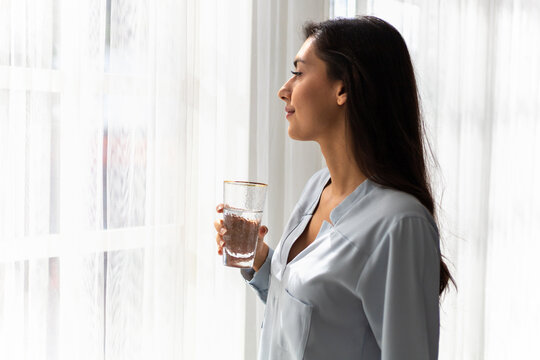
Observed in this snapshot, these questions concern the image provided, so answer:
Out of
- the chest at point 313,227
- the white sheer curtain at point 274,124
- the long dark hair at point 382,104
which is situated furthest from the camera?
the white sheer curtain at point 274,124

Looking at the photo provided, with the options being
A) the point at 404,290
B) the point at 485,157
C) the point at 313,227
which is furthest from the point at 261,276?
the point at 485,157

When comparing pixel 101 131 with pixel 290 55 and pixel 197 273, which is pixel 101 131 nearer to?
pixel 197 273

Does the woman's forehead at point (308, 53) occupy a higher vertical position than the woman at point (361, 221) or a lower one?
higher

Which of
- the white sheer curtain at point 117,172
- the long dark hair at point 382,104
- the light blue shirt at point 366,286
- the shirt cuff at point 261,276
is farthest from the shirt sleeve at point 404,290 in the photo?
the white sheer curtain at point 117,172

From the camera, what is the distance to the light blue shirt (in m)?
1.02

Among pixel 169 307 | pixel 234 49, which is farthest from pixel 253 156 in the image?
pixel 169 307

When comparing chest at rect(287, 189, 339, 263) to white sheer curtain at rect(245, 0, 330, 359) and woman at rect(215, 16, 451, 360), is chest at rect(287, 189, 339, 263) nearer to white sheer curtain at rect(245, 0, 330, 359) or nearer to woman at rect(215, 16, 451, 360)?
woman at rect(215, 16, 451, 360)

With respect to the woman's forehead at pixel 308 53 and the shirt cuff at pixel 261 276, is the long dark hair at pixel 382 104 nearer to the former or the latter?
the woman's forehead at pixel 308 53

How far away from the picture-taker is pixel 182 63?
1.61 m

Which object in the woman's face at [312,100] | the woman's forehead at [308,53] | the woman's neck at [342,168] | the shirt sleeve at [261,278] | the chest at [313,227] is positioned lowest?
the shirt sleeve at [261,278]

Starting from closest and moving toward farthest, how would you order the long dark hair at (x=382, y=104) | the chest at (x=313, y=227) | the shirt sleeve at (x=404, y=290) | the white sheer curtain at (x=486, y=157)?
the shirt sleeve at (x=404, y=290), the long dark hair at (x=382, y=104), the chest at (x=313, y=227), the white sheer curtain at (x=486, y=157)

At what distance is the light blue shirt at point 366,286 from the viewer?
1.02 meters

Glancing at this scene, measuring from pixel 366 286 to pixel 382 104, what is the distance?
0.37 m

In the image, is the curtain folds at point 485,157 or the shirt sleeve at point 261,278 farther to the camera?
the curtain folds at point 485,157
